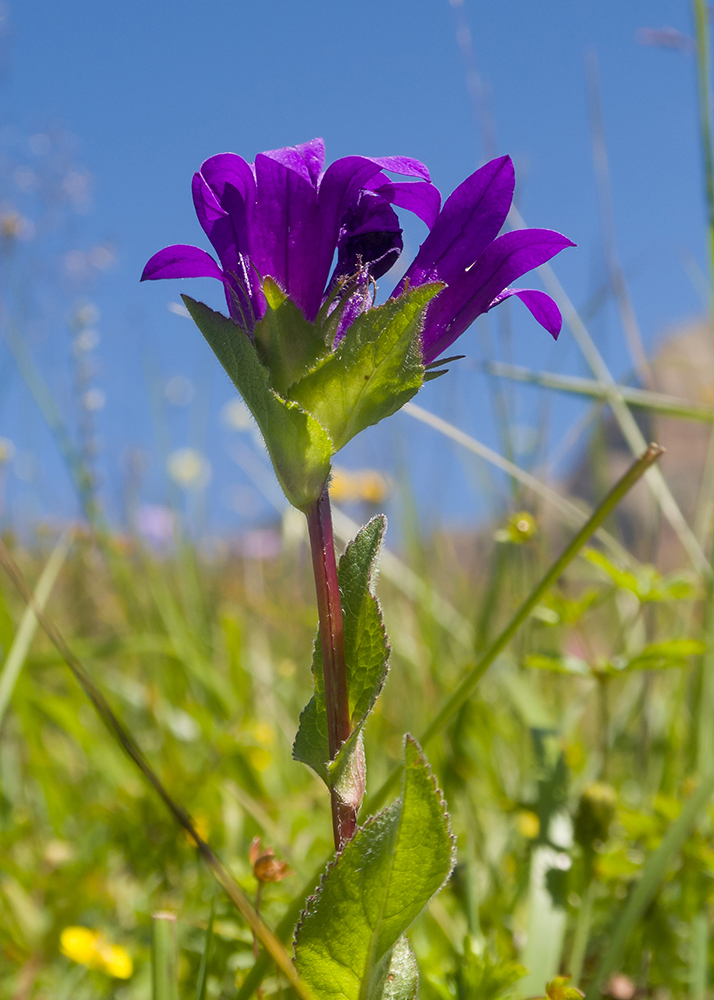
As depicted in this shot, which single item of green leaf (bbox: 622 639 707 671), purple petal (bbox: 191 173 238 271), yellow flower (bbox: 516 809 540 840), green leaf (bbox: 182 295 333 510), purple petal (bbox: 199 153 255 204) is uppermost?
purple petal (bbox: 199 153 255 204)

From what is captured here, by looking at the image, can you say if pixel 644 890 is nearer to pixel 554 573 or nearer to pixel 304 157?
pixel 554 573

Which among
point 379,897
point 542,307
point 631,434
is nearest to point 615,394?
point 631,434

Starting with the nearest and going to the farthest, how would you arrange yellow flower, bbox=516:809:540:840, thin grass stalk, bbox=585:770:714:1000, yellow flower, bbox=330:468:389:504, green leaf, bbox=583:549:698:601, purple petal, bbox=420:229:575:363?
1. purple petal, bbox=420:229:575:363
2. thin grass stalk, bbox=585:770:714:1000
3. green leaf, bbox=583:549:698:601
4. yellow flower, bbox=516:809:540:840
5. yellow flower, bbox=330:468:389:504

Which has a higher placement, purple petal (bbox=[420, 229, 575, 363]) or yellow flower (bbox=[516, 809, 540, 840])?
purple petal (bbox=[420, 229, 575, 363])

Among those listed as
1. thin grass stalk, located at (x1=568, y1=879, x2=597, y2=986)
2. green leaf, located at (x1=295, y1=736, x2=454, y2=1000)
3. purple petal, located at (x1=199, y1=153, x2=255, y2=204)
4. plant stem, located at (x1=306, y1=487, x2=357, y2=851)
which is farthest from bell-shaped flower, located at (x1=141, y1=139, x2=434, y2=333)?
thin grass stalk, located at (x1=568, y1=879, x2=597, y2=986)

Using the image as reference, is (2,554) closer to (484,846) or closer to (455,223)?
(455,223)

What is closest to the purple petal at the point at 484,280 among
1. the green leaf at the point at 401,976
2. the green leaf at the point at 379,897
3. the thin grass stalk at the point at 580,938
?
the green leaf at the point at 379,897

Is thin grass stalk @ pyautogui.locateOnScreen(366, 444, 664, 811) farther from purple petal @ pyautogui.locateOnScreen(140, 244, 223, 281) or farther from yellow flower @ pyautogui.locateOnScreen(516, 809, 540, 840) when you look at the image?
yellow flower @ pyautogui.locateOnScreen(516, 809, 540, 840)

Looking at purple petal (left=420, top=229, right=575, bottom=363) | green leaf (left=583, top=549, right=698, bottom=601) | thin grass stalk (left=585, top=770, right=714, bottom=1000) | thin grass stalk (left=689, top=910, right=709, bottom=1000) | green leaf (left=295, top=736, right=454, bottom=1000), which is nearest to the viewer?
green leaf (left=295, top=736, right=454, bottom=1000)
